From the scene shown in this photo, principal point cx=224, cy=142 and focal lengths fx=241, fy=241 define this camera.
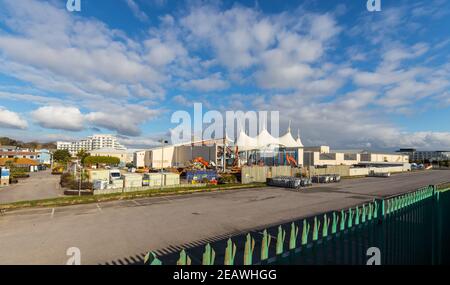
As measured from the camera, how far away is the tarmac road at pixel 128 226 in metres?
7.73

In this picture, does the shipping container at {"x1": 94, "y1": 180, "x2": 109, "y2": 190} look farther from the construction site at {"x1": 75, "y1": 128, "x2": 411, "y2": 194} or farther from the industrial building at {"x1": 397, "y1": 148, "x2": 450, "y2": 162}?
the industrial building at {"x1": 397, "y1": 148, "x2": 450, "y2": 162}

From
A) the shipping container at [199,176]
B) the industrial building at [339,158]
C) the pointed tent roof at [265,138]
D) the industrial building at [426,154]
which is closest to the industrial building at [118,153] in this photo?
the pointed tent roof at [265,138]

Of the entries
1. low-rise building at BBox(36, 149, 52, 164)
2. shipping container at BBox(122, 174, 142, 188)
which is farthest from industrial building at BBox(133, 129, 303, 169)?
low-rise building at BBox(36, 149, 52, 164)

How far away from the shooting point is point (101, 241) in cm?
867

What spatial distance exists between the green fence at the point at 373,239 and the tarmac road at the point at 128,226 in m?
2.18

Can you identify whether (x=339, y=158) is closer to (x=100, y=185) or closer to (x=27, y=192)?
(x=100, y=185)

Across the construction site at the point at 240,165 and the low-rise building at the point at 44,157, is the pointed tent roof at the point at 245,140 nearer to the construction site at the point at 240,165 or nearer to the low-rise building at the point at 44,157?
the construction site at the point at 240,165

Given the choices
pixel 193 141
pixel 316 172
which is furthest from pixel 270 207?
pixel 193 141

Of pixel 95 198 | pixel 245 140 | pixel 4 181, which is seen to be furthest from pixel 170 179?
pixel 245 140
